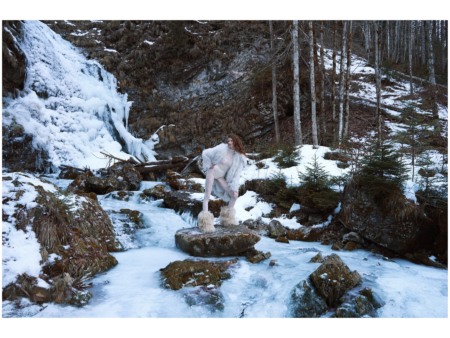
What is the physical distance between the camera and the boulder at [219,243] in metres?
4.33

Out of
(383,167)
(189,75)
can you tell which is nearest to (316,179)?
(383,167)

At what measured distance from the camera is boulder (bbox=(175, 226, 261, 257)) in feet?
14.2

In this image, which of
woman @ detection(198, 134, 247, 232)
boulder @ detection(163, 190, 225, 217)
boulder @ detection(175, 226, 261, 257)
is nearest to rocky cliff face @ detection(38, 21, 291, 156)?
boulder @ detection(163, 190, 225, 217)

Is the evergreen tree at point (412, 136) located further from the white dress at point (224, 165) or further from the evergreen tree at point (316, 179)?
the white dress at point (224, 165)

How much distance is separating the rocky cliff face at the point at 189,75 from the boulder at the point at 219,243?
991cm

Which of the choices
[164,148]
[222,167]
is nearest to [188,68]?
[164,148]

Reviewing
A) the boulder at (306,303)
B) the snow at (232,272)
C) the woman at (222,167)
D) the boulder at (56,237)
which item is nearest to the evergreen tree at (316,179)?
the snow at (232,272)

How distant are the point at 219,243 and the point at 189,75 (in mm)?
13441

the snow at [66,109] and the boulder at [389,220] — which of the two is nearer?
the boulder at [389,220]

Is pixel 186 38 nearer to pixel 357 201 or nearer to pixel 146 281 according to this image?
pixel 357 201

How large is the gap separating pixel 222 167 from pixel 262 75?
1113 cm

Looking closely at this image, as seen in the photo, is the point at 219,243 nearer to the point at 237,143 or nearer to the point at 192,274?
the point at 192,274

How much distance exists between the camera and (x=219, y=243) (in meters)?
4.33

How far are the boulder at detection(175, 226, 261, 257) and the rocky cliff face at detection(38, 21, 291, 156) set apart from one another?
991 centimetres
